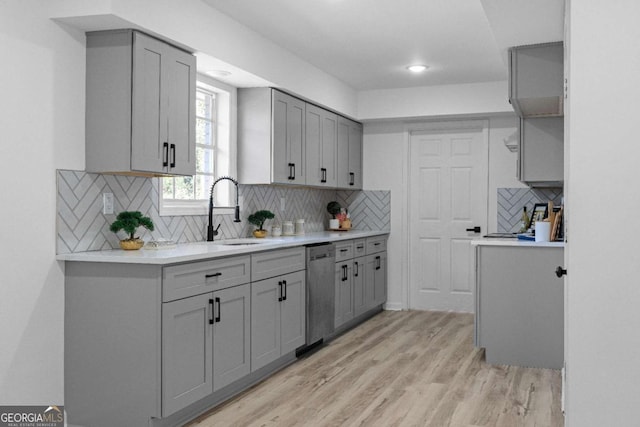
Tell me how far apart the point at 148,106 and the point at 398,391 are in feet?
7.46

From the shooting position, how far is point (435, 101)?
6594 mm

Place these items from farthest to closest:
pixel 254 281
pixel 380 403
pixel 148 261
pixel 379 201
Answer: pixel 379 201
pixel 254 281
pixel 380 403
pixel 148 261

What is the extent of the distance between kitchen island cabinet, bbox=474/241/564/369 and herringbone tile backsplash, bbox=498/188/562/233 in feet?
6.91

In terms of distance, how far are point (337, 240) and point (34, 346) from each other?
2.86m

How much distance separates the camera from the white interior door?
22.3 ft

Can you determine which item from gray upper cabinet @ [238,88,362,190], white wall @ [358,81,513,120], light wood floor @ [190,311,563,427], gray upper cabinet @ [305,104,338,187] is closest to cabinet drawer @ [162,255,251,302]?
light wood floor @ [190,311,563,427]

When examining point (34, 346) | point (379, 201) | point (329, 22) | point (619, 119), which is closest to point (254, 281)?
point (34, 346)

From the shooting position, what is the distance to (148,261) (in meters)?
3.05

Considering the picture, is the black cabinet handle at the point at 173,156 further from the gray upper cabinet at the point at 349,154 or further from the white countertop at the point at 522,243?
the gray upper cabinet at the point at 349,154

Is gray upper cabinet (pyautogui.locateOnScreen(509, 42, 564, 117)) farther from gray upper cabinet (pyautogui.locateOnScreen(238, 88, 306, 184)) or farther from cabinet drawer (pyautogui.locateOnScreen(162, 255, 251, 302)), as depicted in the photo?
cabinet drawer (pyautogui.locateOnScreen(162, 255, 251, 302))

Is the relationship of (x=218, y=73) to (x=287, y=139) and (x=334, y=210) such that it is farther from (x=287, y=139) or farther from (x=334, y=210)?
(x=334, y=210)

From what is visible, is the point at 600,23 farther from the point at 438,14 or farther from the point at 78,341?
the point at 78,341

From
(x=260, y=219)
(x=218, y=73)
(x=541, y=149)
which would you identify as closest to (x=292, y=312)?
(x=260, y=219)

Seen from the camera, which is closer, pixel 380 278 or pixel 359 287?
pixel 359 287
